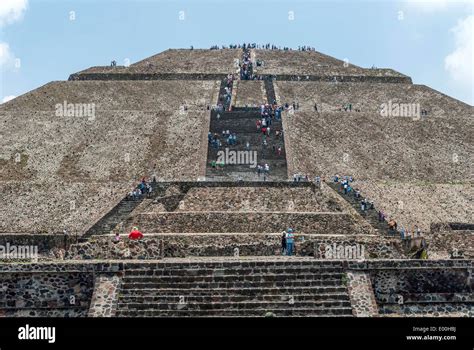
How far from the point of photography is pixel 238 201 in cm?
2144

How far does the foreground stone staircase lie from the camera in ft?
37.0

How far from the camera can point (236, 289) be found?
11.6 meters

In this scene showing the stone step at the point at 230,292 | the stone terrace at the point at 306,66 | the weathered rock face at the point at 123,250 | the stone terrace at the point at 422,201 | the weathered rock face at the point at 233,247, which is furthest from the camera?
the stone terrace at the point at 306,66

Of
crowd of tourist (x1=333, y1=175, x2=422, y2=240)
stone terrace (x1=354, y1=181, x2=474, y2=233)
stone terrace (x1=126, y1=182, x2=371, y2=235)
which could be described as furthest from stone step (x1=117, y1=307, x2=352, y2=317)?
stone terrace (x1=354, y1=181, x2=474, y2=233)

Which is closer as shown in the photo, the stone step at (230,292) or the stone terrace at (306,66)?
the stone step at (230,292)

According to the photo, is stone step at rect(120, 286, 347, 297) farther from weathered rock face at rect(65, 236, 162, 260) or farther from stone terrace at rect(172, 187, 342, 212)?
stone terrace at rect(172, 187, 342, 212)

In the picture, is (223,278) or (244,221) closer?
(223,278)

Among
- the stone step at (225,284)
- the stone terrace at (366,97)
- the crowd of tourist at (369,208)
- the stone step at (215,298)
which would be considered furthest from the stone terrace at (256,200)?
the stone terrace at (366,97)

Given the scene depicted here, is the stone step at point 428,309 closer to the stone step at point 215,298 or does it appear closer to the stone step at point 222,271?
the stone step at point 215,298

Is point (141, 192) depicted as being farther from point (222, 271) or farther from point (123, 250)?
point (222, 271)

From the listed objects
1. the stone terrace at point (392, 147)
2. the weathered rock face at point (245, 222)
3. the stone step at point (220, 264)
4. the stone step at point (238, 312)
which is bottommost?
the stone step at point (238, 312)

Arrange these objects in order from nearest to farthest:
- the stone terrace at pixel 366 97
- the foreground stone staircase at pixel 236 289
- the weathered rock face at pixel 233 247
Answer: the foreground stone staircase at pixel 236 289, the weathered rock face at pixel 233 247, the stone terrace at pixel 366 97

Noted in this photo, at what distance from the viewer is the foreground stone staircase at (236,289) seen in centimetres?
1127

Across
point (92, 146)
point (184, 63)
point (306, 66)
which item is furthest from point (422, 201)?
point (184, 63)
